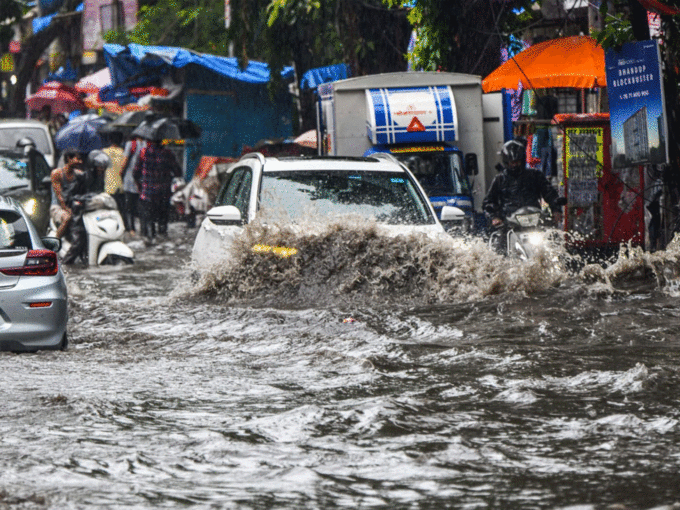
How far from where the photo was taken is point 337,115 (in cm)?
1777

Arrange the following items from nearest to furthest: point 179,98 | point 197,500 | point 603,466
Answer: point 197,500 < point 603,466 < point 179,98

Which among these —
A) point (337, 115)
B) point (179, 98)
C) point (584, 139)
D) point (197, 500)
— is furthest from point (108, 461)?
point (179, 98)

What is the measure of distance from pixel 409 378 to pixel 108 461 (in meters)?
2.47

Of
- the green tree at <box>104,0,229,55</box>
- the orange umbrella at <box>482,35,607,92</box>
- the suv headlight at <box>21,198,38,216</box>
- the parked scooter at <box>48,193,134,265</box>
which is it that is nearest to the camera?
the orange umbrella at <box>482,35,607,92</box>

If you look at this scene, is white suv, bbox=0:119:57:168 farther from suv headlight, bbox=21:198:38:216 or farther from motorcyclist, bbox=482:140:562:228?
motorcyclist, bbox=482:140:562:228

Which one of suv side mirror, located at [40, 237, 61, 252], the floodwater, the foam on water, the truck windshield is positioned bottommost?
the floodwater

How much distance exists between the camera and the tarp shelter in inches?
1215

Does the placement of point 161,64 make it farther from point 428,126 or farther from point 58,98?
point 428,126

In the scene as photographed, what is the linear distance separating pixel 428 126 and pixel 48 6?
3778 centimetres

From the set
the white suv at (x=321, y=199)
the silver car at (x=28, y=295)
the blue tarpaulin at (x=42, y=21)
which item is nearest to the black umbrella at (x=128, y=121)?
the white suv at (x=321, y=199)

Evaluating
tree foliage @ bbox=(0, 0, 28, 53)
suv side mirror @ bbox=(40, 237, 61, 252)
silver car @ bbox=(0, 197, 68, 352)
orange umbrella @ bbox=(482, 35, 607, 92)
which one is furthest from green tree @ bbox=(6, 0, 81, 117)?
silver car @ bbox=(0, 197, 68, 352)

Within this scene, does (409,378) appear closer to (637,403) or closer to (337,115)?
(637,403)

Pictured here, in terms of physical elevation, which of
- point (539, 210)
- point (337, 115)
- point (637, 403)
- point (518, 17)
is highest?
point (518, 17)

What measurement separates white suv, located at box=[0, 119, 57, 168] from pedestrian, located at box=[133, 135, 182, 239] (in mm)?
2004
